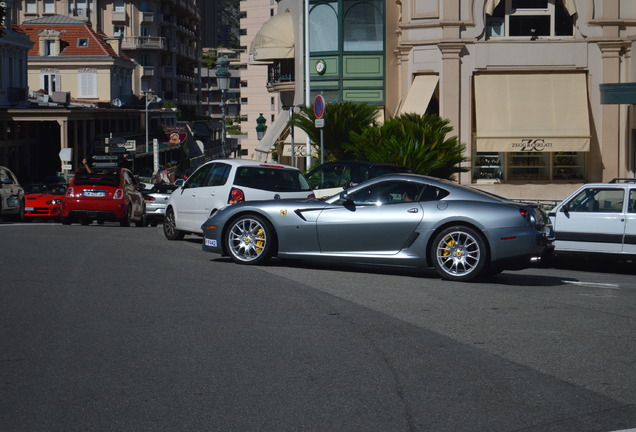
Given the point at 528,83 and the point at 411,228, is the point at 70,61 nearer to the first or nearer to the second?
the point at 528,83

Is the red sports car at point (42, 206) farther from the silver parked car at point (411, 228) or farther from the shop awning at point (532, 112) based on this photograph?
the silver parked car at point (411, 228)

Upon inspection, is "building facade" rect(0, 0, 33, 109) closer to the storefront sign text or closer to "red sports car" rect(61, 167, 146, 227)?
"red sports car" rect(61, 167, 146, 227)

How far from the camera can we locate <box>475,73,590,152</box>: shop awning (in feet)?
101

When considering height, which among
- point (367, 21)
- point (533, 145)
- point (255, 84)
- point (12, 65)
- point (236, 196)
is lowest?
point (236, 196)

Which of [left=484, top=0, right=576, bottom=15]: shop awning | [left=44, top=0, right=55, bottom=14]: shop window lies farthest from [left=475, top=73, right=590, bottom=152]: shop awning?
Answer: [left=44, top=0, right=55, bottom=14]: shop window

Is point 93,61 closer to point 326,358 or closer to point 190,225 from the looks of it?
point 190,225

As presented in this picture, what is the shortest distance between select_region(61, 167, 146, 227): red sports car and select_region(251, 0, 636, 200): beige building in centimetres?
866

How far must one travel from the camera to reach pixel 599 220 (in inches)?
591

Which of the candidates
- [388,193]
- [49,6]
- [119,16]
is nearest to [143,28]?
[119,16]

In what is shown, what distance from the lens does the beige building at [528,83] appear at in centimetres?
3097

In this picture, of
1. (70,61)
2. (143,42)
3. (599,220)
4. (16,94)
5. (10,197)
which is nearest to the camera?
(599,220)

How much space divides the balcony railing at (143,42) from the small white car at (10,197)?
6758cm

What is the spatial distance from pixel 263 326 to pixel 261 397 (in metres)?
2.41

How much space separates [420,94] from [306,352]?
24.7m
